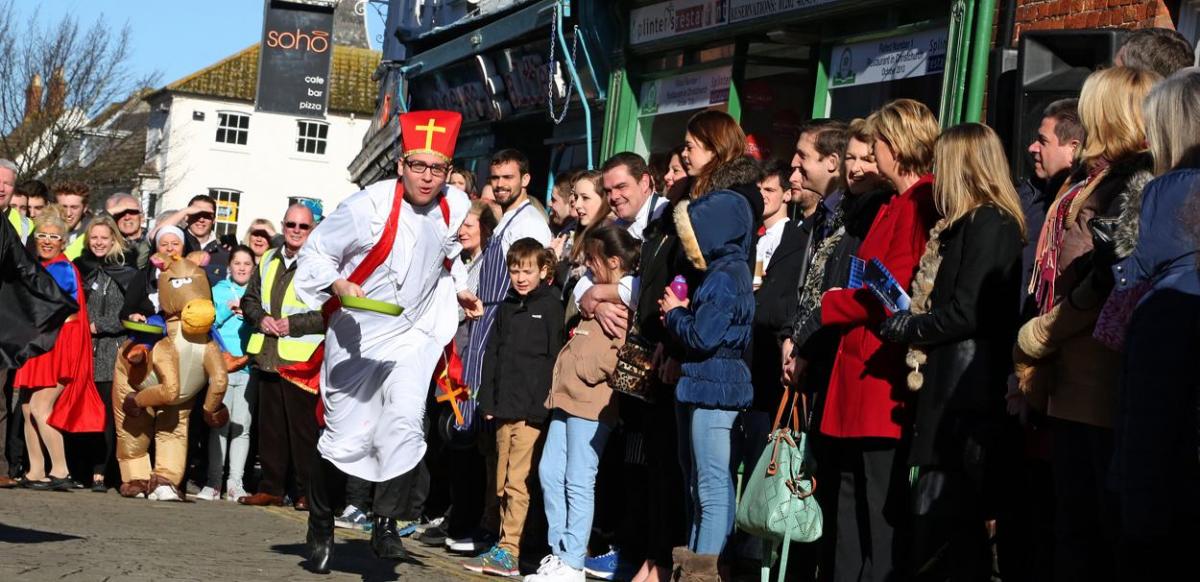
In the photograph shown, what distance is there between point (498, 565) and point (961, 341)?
12.8 ft

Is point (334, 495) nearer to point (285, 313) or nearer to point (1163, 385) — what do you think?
point (285, 313)

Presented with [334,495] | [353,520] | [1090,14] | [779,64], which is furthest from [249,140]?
[334,495]

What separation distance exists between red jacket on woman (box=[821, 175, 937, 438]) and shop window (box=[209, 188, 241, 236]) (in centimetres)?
6769

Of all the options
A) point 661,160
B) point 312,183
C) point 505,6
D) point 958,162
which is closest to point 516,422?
point 661,160

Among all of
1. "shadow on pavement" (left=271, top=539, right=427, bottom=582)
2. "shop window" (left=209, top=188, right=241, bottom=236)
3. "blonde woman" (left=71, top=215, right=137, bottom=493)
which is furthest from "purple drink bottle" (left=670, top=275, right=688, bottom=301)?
"shop window" (left=209, top=188, right=241, bottom=236)

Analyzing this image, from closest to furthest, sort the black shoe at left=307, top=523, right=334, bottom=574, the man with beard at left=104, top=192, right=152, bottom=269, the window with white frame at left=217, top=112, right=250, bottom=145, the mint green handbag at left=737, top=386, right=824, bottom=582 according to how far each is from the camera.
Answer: the mint green handbag at left=737, top=386, right=824, bottom=582 → the black shoe at left=307, top=523, right=334, bottom=574 → the man with beard at left=104, top=192, right=152, bottom=269 → the window with white frame at left=217, top=112, right=250, bottom=145

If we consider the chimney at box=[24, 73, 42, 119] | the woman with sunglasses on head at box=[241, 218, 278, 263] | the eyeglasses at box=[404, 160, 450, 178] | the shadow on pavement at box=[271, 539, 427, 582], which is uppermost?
the chimney at box=[24, 73, 42, 119]

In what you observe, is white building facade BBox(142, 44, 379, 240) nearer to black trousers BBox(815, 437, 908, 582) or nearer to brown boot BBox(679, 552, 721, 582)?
brown boot BBox(679, 552, 721, 582)

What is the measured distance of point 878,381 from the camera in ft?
21.9

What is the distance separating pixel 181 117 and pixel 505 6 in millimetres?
56023

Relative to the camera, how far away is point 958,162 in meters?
6.48

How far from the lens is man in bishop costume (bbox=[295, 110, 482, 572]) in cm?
856

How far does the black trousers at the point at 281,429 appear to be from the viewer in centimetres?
1277

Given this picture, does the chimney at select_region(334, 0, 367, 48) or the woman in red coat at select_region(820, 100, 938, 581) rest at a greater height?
the chimney at select_region(334, 0, 367, 48)
